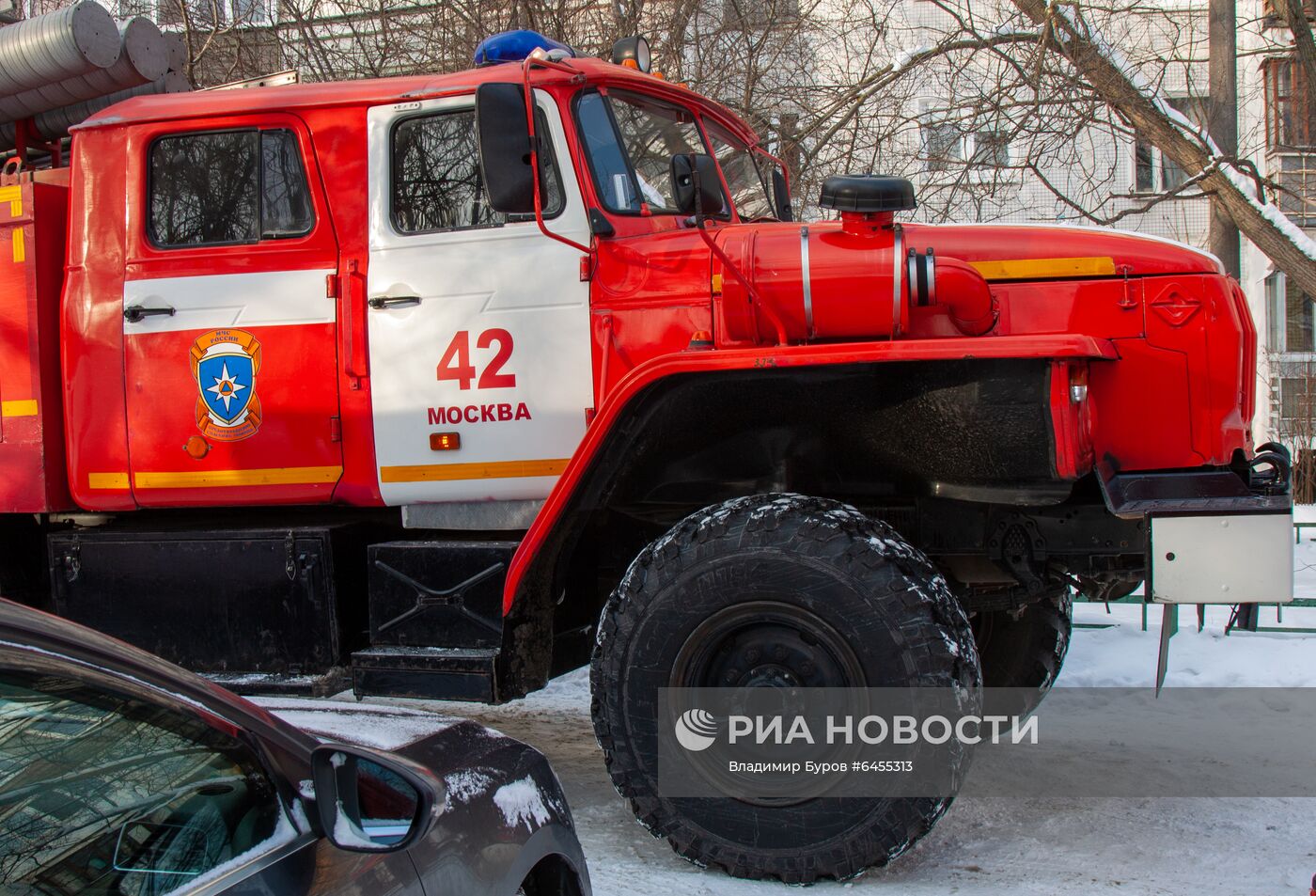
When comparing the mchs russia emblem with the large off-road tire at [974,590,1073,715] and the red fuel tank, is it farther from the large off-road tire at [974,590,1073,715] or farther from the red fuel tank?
the large off-road tire at [974,590,1073,715]

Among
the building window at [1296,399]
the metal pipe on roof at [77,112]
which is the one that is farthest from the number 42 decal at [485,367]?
the building window at [1296,399]

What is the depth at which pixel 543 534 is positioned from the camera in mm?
3781

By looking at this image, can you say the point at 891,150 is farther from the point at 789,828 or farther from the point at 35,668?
the point at 35,668

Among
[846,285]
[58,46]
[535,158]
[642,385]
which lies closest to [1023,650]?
[846,285]

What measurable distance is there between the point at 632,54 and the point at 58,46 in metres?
2.28

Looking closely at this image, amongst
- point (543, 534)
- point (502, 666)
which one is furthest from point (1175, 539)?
point (502, 666)

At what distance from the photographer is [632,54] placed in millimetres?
4812

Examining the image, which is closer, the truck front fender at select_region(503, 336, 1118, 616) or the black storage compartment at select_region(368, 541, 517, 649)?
the truck front fender at select_region(503, 336, 1118, 616)

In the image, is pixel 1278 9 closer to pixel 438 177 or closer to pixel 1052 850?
pixel 438 177

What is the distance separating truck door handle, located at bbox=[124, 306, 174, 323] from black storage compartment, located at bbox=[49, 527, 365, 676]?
828mm

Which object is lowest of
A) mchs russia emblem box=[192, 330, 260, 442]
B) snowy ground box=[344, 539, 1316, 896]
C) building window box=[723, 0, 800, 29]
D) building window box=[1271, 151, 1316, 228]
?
snowy ground box=[344, 539, 1316, 896]

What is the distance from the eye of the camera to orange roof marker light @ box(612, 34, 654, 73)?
4.79 metres

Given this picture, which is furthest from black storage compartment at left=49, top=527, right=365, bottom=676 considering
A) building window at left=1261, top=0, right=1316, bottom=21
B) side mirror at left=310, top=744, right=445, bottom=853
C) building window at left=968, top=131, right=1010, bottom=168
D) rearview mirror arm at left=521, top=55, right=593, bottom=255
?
building window at left=1261, top=0, right=1316, bottom=21

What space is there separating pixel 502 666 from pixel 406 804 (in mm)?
2058
